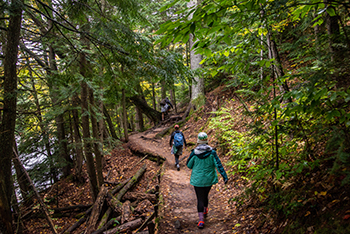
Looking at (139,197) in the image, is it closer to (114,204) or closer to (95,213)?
(114,204)

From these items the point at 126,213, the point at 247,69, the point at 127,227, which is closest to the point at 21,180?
the point at 126,213

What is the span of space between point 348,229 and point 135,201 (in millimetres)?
6595

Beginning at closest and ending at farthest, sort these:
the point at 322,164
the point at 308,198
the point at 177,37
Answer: the point at 177,37, the point at 308,198, the point at 322,164

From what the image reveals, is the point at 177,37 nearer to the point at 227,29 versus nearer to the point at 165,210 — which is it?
the point at 227,29

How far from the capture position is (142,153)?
11.9 m

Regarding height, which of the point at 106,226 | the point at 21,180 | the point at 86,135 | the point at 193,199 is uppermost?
the point at 86,135

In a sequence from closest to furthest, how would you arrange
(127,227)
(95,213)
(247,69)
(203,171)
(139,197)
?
(247,69) < (203,171) < (127,227) < (95,213) < (139,197)

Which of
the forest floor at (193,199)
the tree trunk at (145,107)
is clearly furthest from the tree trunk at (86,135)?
the tree trunk at (145,107)

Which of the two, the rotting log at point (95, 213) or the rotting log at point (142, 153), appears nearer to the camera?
the rotting log at point (95, 213)

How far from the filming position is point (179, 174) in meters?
8.54

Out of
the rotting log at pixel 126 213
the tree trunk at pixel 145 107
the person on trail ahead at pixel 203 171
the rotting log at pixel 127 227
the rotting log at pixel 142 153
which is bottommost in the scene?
the rotting log at pixel 126 213

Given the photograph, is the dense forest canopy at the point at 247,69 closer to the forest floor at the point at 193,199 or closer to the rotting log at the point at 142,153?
the forest floor at the point at 193,199

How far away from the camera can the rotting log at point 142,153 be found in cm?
1085

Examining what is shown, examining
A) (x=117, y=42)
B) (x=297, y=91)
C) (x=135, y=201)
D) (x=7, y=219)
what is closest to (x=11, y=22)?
(x=117, y=42)
